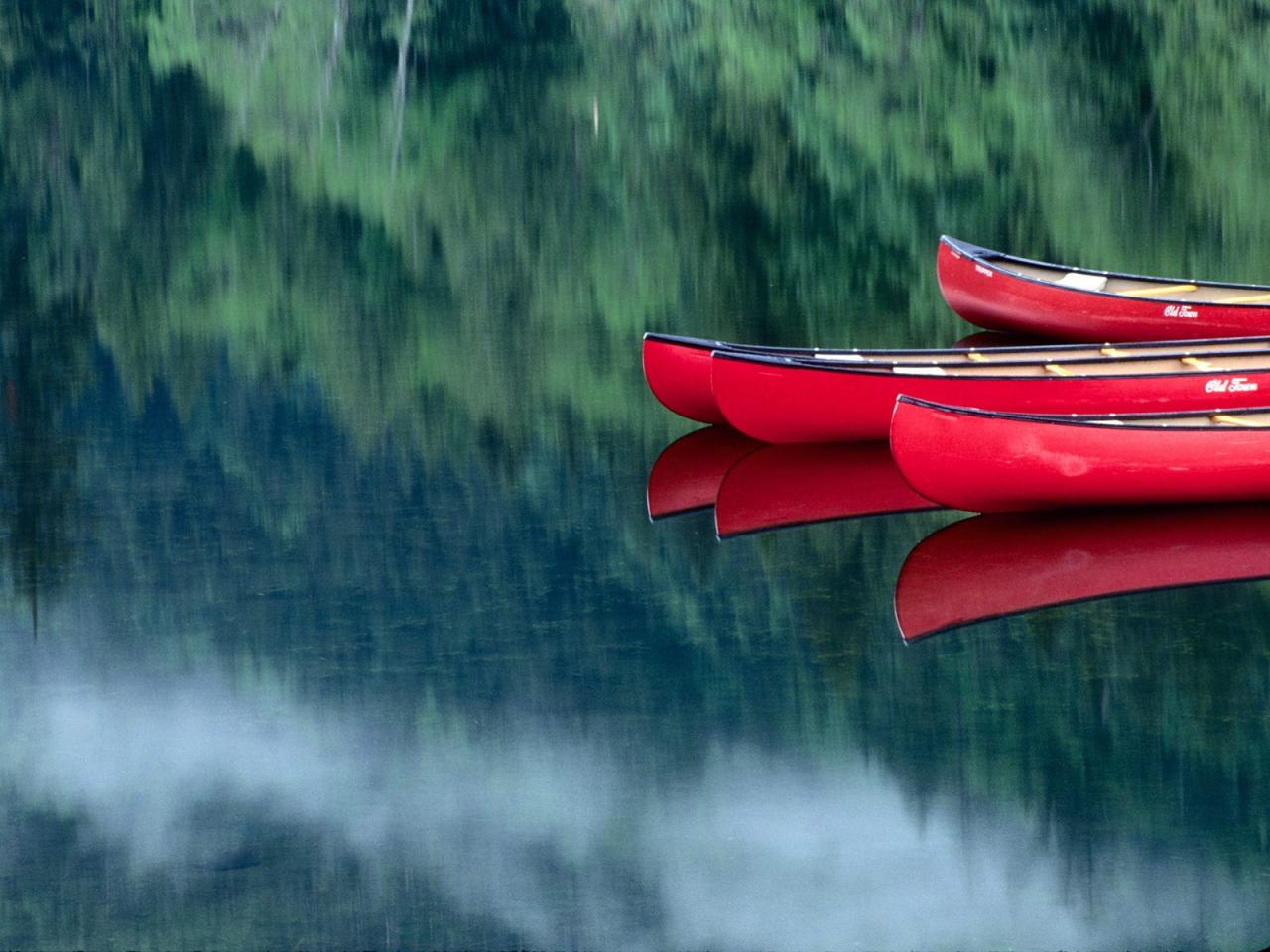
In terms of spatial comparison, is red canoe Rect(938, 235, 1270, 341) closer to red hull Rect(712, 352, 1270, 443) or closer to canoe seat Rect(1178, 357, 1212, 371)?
canoe seat Rect(1178, 357, 1212, 371)

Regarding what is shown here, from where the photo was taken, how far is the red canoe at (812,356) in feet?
42.3

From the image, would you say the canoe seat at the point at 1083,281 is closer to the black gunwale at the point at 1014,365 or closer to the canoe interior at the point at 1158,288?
the canoe interior at the point at 1158,288

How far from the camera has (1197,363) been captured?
503 inches

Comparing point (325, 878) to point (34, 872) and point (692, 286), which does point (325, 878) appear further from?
point (692, 286)

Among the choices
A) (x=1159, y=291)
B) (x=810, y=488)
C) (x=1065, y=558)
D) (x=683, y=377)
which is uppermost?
(x=1159, y=291)

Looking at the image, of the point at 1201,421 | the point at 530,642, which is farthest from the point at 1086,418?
the point at 530,642

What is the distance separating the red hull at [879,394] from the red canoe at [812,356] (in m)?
0.17

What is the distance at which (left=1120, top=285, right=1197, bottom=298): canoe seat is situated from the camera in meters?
16.8

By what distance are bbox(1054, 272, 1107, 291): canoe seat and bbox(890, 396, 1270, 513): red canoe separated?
20.5 feet

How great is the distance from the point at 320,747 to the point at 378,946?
1819 mm

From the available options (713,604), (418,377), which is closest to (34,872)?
(713,604)

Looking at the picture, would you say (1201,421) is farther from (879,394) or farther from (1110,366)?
(879,394)

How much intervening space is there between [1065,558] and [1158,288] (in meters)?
7.18

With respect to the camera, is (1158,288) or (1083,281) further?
(1083,281)
